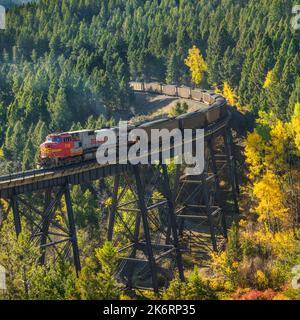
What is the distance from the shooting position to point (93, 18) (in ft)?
524

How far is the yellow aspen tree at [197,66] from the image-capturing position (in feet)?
360

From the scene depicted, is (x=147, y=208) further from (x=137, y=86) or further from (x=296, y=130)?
(x=137, y=86)

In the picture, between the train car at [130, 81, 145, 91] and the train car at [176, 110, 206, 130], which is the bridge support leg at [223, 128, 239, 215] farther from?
the train car at [130, 81, 145, 91]

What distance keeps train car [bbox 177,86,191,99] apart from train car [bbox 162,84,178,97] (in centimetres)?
146

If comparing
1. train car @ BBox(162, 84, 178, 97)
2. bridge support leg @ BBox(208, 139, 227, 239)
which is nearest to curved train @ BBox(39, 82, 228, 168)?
bridge support leg @ BBox(208, 139, 227, 239)

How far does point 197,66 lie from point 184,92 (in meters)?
14.1

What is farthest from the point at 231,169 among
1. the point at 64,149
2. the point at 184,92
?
Answer: the point at 184,92

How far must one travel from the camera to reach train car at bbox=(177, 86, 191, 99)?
3779 inches

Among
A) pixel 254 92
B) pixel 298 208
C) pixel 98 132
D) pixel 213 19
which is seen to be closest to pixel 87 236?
pixel 98 132

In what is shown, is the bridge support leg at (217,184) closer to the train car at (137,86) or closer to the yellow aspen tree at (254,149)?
the yellow aspen tree at (254,149)

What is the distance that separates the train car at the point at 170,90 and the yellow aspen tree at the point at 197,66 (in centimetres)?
792

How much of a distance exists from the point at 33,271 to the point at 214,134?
2925cm

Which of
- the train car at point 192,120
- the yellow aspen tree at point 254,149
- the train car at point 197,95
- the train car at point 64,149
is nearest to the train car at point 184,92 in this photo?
the train car at point 197,95

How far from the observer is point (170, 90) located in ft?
338
